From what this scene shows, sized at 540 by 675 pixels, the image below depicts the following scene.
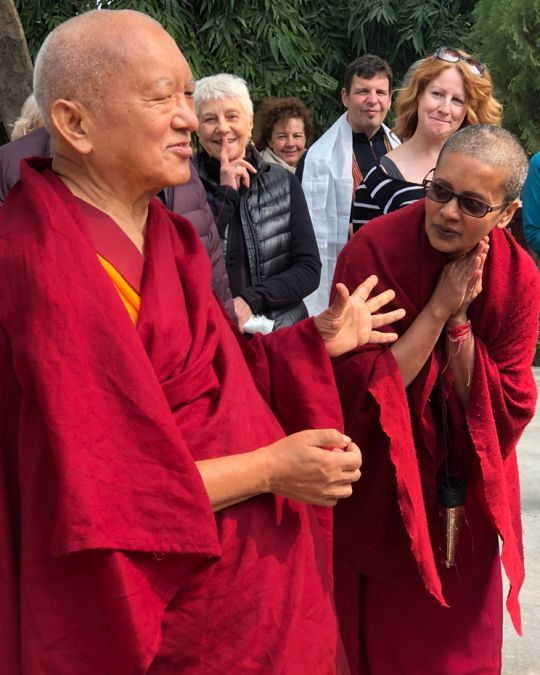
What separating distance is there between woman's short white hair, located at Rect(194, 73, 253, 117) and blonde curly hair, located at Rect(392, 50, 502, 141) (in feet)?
2.17

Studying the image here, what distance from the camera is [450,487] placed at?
297 cm

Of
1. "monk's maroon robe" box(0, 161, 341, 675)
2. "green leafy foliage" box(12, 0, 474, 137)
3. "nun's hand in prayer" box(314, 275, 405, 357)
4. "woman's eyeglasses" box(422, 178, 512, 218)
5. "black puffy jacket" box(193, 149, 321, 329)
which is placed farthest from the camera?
"green leafy foliage" box(12, 0, 474, 137)

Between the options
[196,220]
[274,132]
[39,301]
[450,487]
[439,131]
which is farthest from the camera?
[274,132]

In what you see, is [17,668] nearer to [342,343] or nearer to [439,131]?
[342,343]

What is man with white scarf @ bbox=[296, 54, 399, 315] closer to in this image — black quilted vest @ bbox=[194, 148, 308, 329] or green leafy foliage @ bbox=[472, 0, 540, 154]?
black quilted vest @ bbox=[194, 148, 308, 329]

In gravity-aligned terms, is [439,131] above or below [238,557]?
above

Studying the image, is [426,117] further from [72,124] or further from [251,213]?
[72,124]

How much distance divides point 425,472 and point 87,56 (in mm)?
1535

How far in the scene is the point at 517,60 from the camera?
10.2m

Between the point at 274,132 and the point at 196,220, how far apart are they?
11.2ft

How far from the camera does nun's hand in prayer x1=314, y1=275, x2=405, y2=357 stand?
234 centimetres

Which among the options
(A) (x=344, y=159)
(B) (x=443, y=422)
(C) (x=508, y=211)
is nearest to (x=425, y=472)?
(B) (x=443, y=422)

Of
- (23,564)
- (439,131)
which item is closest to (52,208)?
(23,564)

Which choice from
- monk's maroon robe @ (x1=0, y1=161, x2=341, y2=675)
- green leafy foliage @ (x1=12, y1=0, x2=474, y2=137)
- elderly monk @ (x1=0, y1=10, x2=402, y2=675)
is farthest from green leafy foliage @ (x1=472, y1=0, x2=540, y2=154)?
monk's maroon robe @ (x1=0, y1=161, x2=341, y2=675)
